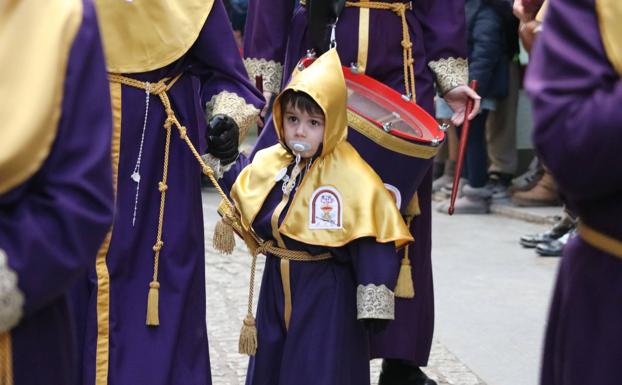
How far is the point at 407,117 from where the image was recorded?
4258 mm

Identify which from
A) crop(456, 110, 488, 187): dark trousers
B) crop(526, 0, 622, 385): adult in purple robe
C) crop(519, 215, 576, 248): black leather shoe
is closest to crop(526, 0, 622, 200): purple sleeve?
crop(526, 0, 622, 385): adult in purple robe

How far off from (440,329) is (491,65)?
341cm

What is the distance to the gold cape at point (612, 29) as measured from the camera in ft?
6.44

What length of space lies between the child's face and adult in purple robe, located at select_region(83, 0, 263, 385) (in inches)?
9.2

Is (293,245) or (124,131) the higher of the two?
(124,131)

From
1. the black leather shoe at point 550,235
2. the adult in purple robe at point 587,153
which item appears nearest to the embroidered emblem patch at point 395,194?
the adult in purple robe at point 587,153

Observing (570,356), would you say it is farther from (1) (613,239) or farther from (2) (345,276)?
(2) (345,276)

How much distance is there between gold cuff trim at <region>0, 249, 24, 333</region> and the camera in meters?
1.89

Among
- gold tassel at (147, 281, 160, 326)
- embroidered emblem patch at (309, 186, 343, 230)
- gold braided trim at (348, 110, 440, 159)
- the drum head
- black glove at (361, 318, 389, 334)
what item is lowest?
black glove at (361, 318, 389, 334)

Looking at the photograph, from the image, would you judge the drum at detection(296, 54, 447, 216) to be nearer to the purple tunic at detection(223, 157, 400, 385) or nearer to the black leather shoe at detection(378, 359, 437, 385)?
the purple tunic at detection(223, 157, 400, 385)

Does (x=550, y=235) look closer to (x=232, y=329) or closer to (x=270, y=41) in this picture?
(x=232, y=329)

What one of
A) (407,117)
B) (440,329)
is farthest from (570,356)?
(440,329)

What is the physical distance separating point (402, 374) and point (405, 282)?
424mm

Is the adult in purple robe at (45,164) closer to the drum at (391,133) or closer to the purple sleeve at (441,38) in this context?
the drum at (391,133)
